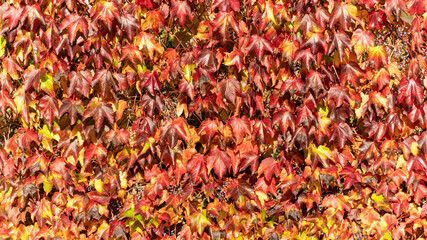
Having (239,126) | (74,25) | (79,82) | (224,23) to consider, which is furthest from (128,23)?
(239,126)

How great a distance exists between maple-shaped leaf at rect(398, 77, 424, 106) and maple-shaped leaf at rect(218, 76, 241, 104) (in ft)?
3.30

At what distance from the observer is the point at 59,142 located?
249 cm

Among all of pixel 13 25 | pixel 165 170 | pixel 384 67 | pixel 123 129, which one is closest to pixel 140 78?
pixel 123 129

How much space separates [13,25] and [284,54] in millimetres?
1655

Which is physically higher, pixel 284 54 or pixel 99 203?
pixel 284 54

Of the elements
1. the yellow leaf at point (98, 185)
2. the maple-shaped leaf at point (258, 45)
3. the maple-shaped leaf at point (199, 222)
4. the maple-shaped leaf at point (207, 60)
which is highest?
the maple-shaped leaf at point (258, 45)

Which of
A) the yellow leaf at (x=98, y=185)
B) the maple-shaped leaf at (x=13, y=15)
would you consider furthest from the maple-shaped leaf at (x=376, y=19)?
the maple-shaped leaf at (x=13, y=15)

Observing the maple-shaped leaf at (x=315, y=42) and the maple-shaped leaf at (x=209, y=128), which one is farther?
the maple-shaped leaf at (x=209, y=128)

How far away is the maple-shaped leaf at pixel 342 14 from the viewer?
7.45 ft

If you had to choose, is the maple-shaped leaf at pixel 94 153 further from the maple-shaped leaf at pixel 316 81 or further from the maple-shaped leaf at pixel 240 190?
the maple-shaped leaf at pixel 316 81

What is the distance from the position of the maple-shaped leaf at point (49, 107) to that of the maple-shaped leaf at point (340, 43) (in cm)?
172

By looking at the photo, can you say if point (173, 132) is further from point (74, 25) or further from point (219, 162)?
point (74, 25)

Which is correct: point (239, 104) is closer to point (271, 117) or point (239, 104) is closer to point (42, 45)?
point (271, 117)

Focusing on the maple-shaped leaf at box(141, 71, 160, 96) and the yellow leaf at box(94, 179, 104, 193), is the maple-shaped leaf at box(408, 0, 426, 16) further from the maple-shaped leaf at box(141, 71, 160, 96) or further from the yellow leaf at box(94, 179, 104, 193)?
the yellow leaf at box(94, 179, 104, 193)
